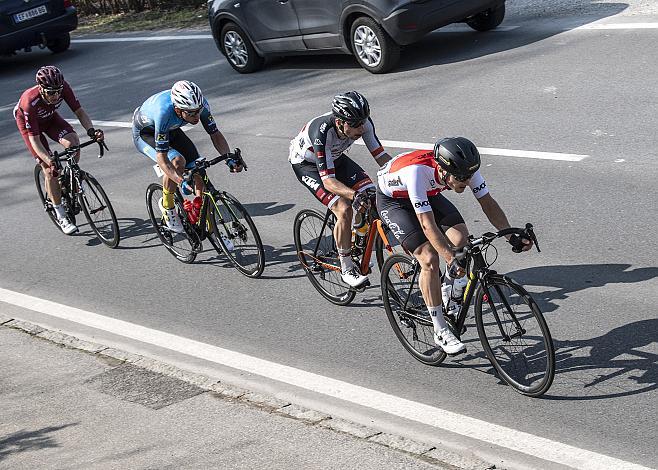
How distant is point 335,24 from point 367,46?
706 mm

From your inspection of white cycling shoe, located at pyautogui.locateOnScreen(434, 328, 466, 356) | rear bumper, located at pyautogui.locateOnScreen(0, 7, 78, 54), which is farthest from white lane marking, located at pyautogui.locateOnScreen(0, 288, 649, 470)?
rear bumper, located at pyautogui.locateOnScreen(0, 7, 78, 54)

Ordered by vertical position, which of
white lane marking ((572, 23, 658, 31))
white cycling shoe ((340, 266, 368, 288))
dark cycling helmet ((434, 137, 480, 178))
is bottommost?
white cycling shoe ((340, 266, 368, 288))

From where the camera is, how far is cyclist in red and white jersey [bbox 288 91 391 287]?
7613 mm

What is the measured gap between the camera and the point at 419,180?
6656 mm

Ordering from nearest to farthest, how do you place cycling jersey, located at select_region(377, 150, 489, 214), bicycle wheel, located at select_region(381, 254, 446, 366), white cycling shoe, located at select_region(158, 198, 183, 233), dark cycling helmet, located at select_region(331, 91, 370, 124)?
1. cycling jersey, located at select_region(377, 150, 489, 214)
2. bicycle wheel, located at select_region(381, 254, 446, 366)
3. dark cycling helmet, located at select_region(331, 91, 370, 124)
4. white cycling shoe, located at select_region(158, 198, 183, 233)

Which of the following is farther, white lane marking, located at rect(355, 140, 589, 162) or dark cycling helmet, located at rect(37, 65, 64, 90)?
white lane marking, located at rect(355, 140, 589, 162)

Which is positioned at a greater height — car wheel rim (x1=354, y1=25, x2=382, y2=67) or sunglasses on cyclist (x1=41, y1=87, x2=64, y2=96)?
sunglasses on cyclist (x1=41, y1=87, x2=64, y2=96)

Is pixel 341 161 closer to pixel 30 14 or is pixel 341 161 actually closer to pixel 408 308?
pixel 408 308

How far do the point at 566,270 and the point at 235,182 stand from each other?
481cm

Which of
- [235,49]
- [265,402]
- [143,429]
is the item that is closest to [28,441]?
[143,429]

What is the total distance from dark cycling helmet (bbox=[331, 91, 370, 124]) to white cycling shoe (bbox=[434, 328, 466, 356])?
5.59 ft

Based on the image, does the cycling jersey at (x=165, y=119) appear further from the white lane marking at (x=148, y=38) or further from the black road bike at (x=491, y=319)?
the white lane marking at (x=148, y=38)

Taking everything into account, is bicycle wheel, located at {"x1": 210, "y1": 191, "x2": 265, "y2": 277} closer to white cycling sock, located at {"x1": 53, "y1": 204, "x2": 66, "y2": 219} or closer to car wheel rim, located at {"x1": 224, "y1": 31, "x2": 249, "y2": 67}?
white cycling sock, located at {"x1": 53, "y1": 204, "x2": 66, "y2": 219}

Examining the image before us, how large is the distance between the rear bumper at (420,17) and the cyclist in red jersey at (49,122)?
5042 mm
